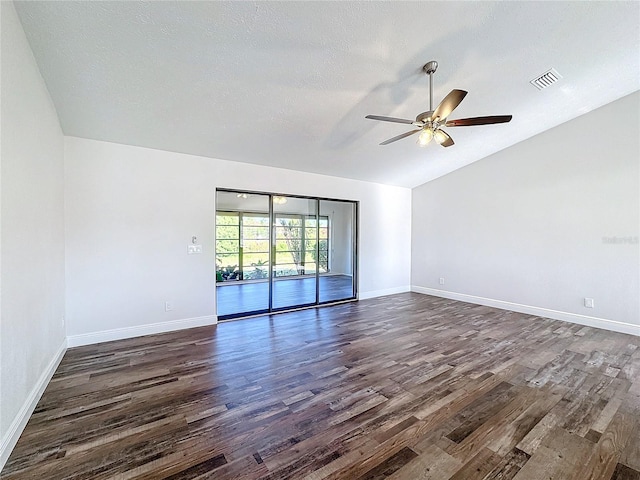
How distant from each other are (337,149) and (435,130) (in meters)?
1.81

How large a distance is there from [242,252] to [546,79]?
5491 millimetres

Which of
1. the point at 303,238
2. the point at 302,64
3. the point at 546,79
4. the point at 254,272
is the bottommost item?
the point at 254,272

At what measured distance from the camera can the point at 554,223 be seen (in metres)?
4.78

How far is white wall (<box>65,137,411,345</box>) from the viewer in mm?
3539

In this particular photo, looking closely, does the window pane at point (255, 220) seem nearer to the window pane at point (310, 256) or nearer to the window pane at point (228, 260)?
the window pane at point (228, 260)

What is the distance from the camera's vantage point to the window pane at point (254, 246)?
5.32 metres

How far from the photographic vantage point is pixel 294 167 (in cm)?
501

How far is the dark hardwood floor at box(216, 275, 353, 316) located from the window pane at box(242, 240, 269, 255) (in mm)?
726

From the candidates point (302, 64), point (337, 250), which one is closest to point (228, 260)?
point (337, 250)

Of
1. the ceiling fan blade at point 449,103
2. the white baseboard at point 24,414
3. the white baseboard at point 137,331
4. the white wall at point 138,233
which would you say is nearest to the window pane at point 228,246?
the white wall at point 138,233

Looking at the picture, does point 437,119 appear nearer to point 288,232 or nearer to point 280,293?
point 288,232

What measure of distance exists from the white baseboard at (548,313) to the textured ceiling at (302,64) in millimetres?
3203

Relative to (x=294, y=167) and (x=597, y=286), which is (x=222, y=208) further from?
(x=597, y=286)

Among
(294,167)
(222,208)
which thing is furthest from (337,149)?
(222,208)
